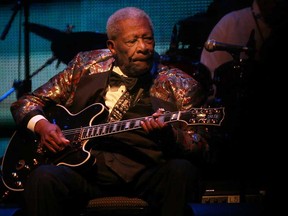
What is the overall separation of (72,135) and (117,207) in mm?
487

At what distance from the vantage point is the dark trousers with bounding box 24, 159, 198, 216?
7.73 feet

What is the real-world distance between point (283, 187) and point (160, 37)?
308 centimetres

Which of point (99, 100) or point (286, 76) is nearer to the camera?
point (286, 76)

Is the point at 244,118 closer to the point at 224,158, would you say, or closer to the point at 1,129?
the point at 224,158

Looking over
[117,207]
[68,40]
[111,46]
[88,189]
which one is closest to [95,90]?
[111,46]

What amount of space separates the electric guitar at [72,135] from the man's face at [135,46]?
31 cm

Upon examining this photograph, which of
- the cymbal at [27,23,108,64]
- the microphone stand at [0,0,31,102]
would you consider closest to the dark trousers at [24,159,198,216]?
the cymbal at [27,23,108,64]

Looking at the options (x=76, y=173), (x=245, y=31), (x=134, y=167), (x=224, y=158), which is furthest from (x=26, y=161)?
(x=245, y=31)

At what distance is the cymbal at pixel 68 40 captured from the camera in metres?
3.95

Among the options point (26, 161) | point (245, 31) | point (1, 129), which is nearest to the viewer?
point (26, 161)

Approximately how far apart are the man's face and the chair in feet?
2.46

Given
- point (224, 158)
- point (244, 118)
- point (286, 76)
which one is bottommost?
point (224, 158)

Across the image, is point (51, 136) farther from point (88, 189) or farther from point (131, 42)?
point (131, 42)

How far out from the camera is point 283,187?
1.17 metres
